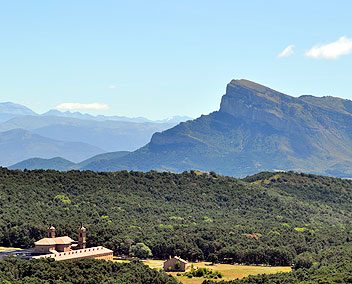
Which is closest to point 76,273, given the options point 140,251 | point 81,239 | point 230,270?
point 81,239

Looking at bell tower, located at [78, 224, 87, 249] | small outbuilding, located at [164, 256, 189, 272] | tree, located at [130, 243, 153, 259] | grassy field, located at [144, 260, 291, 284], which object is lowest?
grassy field, located at [144, 260, 291, 284]

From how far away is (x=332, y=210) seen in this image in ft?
649

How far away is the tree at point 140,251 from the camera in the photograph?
131250mm

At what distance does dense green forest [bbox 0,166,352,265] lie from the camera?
135 m

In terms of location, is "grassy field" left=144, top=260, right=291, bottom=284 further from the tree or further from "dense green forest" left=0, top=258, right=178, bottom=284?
"dense green forest" left=0, top=258, right=178, bottom=284

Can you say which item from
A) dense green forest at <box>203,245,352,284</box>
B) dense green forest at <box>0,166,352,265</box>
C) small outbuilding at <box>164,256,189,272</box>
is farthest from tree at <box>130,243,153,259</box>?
dense green forest at <box>203,245,352,284</box>

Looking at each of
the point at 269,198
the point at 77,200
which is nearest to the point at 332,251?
the point at 77,200

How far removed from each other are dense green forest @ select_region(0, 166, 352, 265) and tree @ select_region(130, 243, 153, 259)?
1446mm

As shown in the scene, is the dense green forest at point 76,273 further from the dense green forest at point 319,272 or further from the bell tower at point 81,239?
the bell tower at point 81,239

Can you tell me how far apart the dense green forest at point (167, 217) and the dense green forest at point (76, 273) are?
3229cm

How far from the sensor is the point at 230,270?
12262 centimetres

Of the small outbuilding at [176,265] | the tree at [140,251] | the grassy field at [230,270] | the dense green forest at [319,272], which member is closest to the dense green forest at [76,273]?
the dense green forest at [319,272]

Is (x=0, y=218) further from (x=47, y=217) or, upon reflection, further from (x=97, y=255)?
(x=97, y=255)

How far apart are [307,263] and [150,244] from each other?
99.8ft
